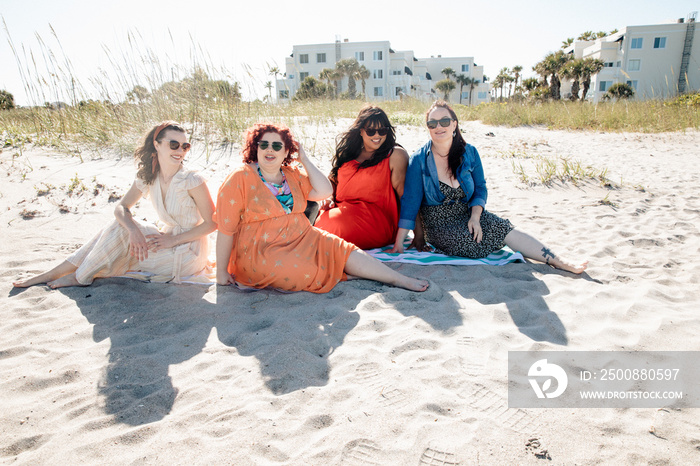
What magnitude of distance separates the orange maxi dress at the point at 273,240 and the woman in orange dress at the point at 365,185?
2.16 feet

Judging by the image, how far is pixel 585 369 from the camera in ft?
6.68

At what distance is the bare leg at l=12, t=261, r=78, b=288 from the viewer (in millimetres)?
3049

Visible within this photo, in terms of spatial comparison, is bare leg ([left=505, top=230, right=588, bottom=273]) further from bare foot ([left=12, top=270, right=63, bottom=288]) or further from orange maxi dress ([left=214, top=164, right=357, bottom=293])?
bare foot ([left=12, top=270, right=63, bottom=288])

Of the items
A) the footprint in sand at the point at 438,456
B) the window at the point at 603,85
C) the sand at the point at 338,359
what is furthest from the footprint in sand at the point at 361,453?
the window at the point at 603,85

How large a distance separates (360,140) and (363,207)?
62 centimetres

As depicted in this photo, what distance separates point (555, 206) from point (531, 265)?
7.20ft

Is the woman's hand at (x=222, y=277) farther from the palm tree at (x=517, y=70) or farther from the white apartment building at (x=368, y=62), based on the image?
the palm tree at (x=517, y=70)

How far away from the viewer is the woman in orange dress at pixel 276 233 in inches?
115

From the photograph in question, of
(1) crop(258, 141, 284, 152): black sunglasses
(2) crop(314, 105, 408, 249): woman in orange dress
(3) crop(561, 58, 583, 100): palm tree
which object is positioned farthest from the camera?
(3) crop(561, 58, 583, 100): palm tree

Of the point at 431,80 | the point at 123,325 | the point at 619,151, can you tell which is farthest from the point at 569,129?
the point at 431,80

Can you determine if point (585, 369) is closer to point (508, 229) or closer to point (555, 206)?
point (508, 229)

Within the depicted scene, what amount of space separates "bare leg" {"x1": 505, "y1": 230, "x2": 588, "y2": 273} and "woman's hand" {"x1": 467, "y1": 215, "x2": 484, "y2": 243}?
275 mm

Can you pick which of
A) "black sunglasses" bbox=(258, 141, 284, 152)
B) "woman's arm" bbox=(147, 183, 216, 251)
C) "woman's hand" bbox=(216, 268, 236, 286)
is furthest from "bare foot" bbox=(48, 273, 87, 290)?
"black sunglasses" bbox=(258, 141, 284, 152)

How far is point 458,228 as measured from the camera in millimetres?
3648
